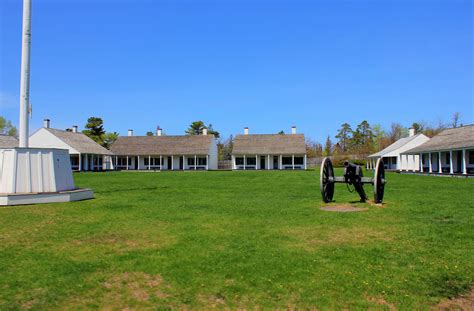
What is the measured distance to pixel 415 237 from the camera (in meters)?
7.23

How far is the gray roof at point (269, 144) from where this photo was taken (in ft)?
180

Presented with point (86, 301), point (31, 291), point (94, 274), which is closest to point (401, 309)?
point (86, 301)

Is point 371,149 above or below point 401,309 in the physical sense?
above

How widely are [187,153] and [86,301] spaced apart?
5195cm

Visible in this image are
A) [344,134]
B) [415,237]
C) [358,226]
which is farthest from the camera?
[344,134]

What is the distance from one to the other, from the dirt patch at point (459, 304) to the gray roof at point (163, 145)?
170 feet

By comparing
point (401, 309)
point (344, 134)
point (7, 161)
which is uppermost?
point (344, 134)

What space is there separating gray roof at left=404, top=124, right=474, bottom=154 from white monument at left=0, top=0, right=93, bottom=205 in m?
28.0

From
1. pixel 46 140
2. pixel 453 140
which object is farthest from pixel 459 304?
pixel 46 140

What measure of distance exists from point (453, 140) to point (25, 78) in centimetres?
3428

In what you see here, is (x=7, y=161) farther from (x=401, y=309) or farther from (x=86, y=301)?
(x=401, y=309)

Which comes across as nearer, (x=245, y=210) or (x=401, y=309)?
(x=401, y=309)

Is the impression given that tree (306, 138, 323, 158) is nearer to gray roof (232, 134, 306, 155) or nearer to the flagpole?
gray roof (232, 134, 306, 155)

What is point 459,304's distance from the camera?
431 centimetres
